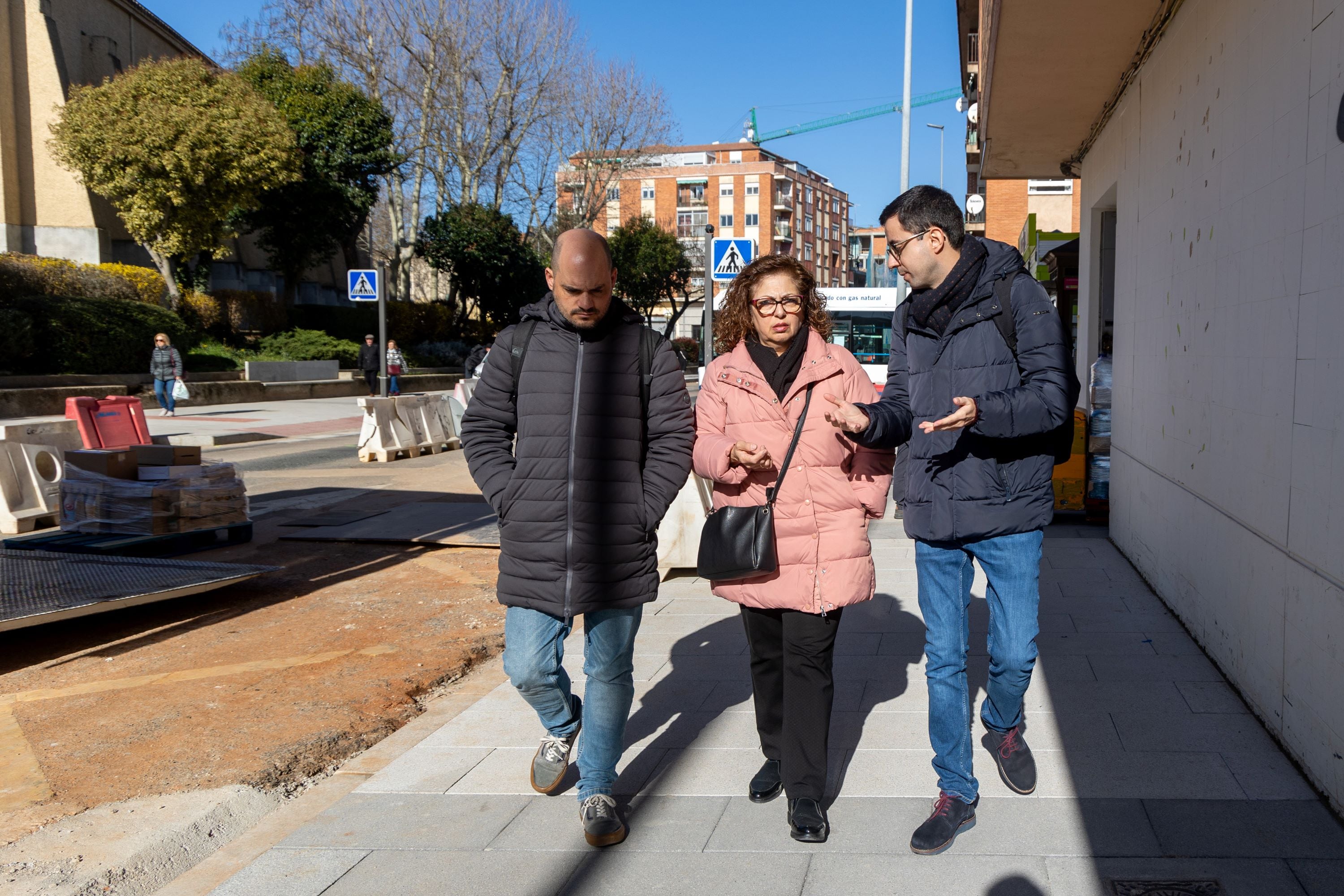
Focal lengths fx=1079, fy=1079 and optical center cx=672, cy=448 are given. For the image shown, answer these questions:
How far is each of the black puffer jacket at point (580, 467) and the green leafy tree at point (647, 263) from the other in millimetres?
52147

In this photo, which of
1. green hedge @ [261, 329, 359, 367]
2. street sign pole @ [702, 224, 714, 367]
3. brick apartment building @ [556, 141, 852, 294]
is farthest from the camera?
brick apartment building @ [556, 141, 852, 294]

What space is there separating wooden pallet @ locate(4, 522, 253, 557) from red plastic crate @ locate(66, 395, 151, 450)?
1747 mm

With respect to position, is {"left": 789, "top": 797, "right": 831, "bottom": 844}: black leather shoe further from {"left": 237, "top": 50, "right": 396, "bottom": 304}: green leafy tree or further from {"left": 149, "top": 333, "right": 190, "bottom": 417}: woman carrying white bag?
{"left": 237, "top": 50, "right": 396, "bottom": 304}: green leafy tree

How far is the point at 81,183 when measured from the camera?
93.4 ft

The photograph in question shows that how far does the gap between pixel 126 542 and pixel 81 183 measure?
2494 cm

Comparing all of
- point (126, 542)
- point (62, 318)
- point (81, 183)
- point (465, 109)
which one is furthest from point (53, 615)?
point (465, 109)

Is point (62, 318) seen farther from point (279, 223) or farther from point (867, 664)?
point (867, 664)

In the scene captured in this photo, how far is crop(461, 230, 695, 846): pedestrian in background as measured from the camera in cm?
325

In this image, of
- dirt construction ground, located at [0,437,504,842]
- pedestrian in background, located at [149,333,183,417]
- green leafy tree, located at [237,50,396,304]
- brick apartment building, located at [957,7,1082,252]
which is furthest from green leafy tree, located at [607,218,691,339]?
dirt construction ground, located at [0,437,504,842]

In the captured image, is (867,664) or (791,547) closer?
(791,547)

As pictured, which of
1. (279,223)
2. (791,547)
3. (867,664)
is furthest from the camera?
(279,223)

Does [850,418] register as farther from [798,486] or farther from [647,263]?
[647,263]

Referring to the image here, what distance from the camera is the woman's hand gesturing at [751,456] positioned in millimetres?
3145

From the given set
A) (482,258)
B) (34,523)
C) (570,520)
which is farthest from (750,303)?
(482,258)
